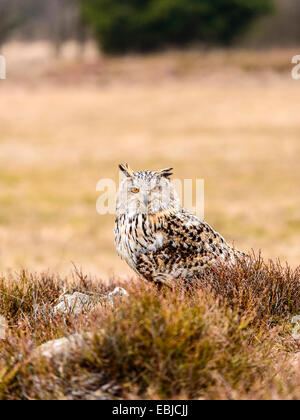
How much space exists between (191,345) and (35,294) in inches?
84.5

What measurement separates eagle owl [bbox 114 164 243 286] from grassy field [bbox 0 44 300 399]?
0.25m

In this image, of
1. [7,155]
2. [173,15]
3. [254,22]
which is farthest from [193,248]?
[254,22]

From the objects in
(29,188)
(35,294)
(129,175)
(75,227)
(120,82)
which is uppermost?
(120,82)

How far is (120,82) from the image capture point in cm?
4331

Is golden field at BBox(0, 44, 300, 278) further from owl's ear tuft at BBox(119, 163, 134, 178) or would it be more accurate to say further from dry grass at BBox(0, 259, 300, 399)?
dry grass at BBox(0, 259, 300, 399)

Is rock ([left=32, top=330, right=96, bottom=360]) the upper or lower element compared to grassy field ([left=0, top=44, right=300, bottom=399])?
lower

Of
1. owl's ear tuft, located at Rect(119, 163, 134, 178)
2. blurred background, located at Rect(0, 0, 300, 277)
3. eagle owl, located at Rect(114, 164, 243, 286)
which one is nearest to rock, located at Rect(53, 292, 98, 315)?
eagle owl, located at Rect(114, 164, 243, 286)

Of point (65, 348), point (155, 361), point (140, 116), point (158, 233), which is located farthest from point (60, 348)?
point (140, 116)

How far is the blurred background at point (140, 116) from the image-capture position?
63.5ft

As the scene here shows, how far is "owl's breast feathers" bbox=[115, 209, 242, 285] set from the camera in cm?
523

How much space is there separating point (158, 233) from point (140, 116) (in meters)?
33.5

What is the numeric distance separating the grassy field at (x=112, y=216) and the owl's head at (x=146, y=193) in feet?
2.22

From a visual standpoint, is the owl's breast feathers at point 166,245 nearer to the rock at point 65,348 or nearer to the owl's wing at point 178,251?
the owl's wing at point 178,251

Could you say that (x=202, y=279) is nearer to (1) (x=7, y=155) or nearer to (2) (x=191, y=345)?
(2) (x=191, y=345)
